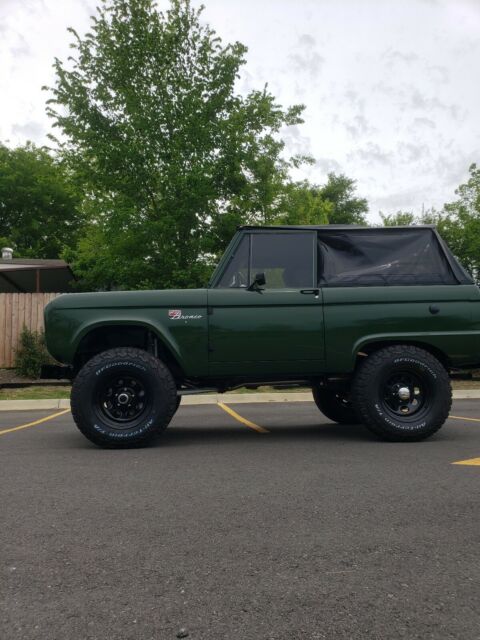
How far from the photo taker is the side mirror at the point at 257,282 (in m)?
5.53

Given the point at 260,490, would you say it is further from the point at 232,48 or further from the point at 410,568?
the point at 232,48

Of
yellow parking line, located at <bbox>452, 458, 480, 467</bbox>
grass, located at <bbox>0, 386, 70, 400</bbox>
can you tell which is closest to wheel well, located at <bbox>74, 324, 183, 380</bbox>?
yellow parking line, located at <bbox>452, 458, 480, 467</bbox>

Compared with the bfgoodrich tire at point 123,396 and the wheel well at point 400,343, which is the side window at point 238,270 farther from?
the wheel well at point 400,343

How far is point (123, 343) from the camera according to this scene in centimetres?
618

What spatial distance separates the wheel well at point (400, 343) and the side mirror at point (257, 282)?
3.94 feet

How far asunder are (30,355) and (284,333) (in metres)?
10.5

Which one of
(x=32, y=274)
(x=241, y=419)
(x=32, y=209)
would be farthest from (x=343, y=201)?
(x=241, y=419)

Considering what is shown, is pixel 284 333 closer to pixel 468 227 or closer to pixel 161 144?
pixel 161 144

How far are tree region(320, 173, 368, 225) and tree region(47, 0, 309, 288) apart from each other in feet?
140

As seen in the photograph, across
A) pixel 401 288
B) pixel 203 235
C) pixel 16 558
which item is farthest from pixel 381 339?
pixel 203 235

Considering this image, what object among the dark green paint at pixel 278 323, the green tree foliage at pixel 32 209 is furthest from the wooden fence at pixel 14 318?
the green tree foliage at pixel 32 209

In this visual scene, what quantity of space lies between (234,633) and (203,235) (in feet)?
46.4

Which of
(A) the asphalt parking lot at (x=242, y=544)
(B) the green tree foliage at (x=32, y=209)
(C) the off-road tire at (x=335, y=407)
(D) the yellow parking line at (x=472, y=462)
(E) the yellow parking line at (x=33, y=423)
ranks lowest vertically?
(E) the yellow parking line at (x=33, y=423)

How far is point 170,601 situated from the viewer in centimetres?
214
